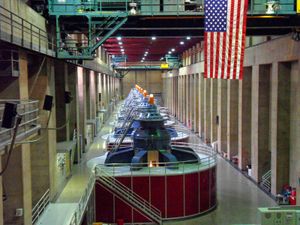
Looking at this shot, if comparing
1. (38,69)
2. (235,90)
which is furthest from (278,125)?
(38,69)

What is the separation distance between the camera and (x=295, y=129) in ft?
70.6

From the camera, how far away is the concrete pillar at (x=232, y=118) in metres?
32.0

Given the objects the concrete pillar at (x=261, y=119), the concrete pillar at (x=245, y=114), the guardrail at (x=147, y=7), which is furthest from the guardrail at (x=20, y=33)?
the concrete pillar at (x=245, y=114)

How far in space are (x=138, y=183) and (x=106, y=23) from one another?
7731 mm

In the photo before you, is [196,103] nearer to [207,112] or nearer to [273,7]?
[207,112]

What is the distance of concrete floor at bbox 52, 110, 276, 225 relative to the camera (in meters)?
19.8

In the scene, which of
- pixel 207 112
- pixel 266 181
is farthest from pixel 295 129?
pixel 207 112

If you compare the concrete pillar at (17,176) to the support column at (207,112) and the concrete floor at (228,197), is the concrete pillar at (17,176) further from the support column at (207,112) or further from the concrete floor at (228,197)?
the support column at (207,112)

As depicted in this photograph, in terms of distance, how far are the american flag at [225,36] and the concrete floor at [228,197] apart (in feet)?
24.4

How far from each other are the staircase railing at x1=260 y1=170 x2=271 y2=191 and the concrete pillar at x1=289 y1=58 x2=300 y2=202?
7.80ft

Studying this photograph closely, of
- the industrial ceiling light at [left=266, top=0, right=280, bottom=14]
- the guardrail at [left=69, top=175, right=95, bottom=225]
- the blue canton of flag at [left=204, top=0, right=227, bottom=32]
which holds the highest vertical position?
the industrial ceiling light at [left=266, top=0, right=280, bottom=14]

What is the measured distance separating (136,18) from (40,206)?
8.78 metres

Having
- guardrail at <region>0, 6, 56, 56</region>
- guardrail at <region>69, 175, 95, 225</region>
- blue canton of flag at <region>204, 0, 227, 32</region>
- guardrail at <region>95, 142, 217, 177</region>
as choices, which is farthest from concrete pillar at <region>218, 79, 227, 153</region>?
guardrail at <region>0, 6, 56, 56</region>

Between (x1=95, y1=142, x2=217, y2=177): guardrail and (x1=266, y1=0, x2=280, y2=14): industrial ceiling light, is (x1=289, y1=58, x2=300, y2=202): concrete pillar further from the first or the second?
(x1=95, y1=142, x2=217, y2=177): guardrail
